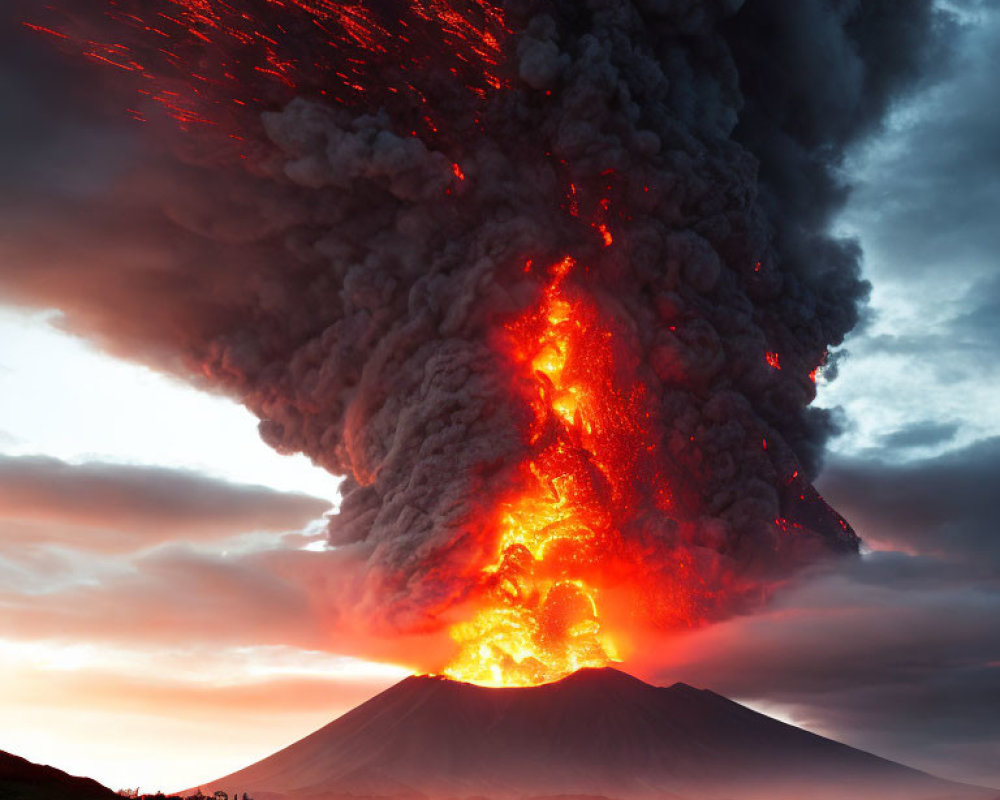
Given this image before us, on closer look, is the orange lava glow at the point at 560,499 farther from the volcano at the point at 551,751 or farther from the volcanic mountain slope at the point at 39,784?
the volcanic mountain slope at the point at 39,784

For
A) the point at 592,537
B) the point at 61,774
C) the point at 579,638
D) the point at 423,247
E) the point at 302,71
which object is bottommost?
the point at 61,774

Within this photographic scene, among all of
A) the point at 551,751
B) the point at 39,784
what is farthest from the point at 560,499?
the point at 39,784

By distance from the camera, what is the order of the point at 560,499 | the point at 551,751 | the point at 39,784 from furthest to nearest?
the point at 551,751, the point at 560,499, the point at 39,784

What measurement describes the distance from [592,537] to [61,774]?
3020 cm

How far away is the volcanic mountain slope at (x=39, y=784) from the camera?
24938 mm

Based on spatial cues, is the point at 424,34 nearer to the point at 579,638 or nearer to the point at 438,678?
the point at 579,638

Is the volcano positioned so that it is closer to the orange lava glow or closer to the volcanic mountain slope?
the orange lava glow

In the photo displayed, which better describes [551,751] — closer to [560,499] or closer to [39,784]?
[560,499]

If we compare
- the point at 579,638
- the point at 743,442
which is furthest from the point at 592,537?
the point at 743,442

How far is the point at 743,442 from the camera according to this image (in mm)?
56906

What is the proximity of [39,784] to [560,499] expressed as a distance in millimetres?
29843

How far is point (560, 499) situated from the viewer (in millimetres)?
52625

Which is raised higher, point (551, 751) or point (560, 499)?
point (560, 499)

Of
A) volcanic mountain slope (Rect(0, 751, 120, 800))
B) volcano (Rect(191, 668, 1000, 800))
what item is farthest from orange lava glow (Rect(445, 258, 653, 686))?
volcanic mountain slope (Rect(0, 751, 120, 800))
